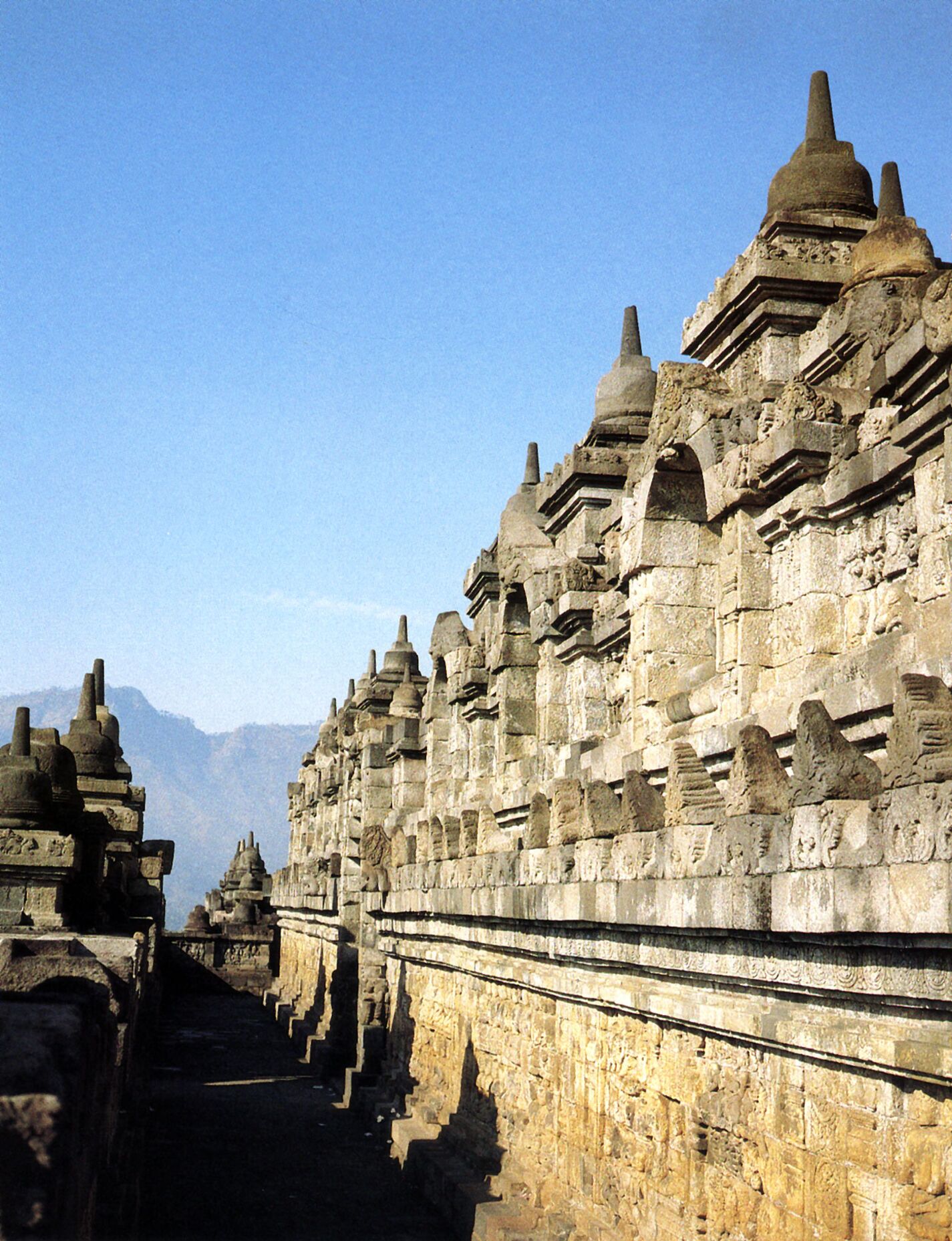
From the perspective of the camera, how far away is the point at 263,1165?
15.8 meters

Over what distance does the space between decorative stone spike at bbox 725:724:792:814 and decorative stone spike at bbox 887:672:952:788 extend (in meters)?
0.98

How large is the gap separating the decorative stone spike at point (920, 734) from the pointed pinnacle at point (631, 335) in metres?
Result: 8.39

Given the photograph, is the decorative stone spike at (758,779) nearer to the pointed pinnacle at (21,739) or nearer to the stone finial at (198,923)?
the pointed pinnacle at (21,739)

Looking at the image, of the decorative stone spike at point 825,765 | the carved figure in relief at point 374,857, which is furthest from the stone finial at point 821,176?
the carved figure in relief at point 374,857

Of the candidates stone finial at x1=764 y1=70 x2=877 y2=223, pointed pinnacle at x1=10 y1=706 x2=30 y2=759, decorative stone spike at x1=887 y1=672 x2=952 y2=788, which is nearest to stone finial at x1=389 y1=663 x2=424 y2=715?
A: pointed pinnacle at x1=10 y1=706 x2=30 y2=759

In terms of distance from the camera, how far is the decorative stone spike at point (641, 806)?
327 inches

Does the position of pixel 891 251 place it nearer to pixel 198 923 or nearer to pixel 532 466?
pixel 532 466

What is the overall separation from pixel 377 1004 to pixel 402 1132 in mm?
4592

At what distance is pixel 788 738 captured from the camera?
25.0 ft

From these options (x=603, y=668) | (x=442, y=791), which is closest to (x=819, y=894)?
(x=603, y=668)

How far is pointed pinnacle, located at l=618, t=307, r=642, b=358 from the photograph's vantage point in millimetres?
13641

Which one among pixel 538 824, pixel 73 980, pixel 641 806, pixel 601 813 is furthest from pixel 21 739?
pixel 73 980

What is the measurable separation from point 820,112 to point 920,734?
679 cm

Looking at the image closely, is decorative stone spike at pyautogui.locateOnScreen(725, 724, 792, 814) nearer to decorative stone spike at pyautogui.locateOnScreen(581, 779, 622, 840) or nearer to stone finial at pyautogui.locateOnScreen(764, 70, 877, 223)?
decorative stone spike at pyautogui.locateOnScreen(581, 779, 622, 840)
